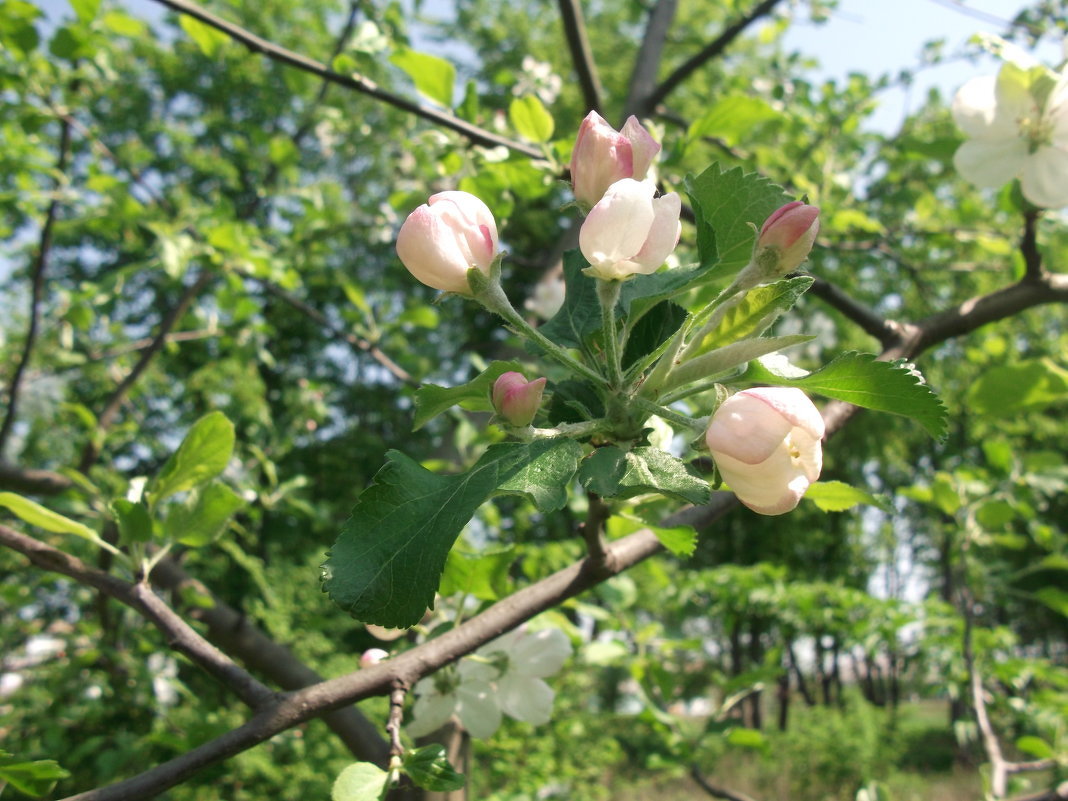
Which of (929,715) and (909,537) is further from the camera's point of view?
(929,715)

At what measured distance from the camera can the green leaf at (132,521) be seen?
3.17 ft

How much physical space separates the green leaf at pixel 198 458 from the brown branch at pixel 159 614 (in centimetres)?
13

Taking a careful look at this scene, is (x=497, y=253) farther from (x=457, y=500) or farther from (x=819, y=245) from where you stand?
(x=819, y=245)

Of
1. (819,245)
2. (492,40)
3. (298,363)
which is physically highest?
(492,40)

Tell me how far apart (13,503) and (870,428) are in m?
13.7

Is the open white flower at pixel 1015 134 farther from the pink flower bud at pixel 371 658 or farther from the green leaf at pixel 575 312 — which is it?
the pink flower bud at pixel 371 658

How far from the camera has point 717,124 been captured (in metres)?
1.50

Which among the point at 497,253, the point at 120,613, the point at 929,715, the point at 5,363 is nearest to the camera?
the point at 497,253

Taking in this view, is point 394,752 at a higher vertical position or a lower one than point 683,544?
lower

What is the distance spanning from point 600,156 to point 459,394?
0.84 ft

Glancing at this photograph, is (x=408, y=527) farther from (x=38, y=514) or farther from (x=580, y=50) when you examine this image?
(x=580, y=50)

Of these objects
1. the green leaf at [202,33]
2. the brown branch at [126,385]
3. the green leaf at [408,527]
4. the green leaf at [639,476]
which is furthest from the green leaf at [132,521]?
the brown branch at [126,385]

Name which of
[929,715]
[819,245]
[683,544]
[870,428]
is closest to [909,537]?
[870,428]

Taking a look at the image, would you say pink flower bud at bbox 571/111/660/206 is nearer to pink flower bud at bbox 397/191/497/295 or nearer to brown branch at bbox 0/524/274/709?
pink flower bud at bbox 397/191/497/295
